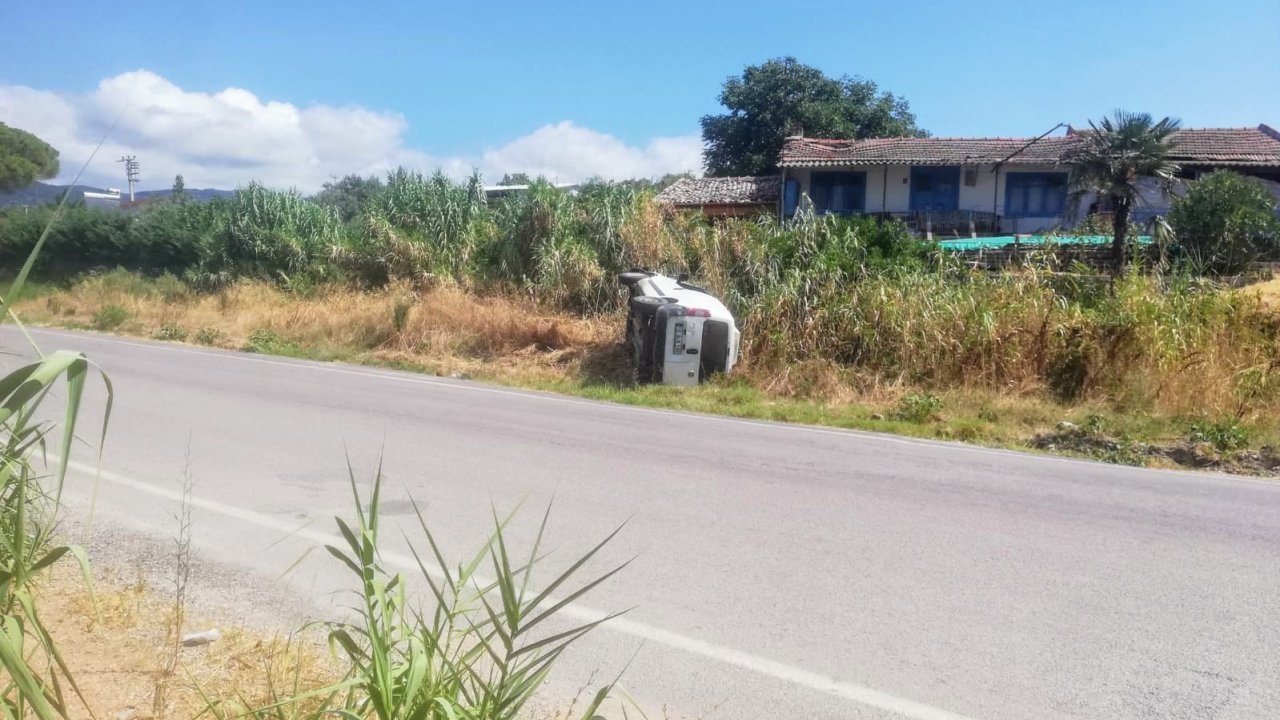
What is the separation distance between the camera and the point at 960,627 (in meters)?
4.88

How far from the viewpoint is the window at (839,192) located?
31.4 meters

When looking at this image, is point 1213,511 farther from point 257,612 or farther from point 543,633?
point 257,612

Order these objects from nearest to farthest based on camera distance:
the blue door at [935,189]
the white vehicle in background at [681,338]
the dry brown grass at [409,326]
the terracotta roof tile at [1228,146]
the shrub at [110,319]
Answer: the white vehicle in background at [681,338] < the dry brown grass at [409,326] < the shrub at [110,319] < the terracotta roof tile at [1228,146] < the blue door at [935,189]

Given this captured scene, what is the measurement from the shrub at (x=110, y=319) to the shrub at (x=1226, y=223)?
2369cm

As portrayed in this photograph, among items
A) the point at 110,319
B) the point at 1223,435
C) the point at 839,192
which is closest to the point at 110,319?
the point at 110,319

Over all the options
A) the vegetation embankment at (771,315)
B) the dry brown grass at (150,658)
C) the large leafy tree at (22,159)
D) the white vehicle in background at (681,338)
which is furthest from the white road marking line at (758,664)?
the large leafy tree at (22,159)

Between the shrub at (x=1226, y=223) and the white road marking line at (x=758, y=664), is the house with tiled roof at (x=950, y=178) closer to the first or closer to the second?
the shrub at (x=1226, y=223)

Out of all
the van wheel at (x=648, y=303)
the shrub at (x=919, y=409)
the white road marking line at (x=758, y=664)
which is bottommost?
the white road marking line at (x=758, y=664)

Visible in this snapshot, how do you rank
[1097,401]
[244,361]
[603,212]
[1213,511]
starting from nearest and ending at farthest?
[1213,511]
[1097,401]
[244,361]
[603,212]

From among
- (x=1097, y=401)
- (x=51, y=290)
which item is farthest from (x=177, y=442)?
(x=51, y=290)

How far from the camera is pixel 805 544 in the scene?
622 centimetres

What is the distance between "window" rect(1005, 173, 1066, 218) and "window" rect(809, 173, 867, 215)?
4.46 metres

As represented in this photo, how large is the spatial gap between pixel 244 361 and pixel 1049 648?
15238 mm

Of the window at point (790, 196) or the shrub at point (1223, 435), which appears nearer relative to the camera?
the shrub at point (1223, 435)
